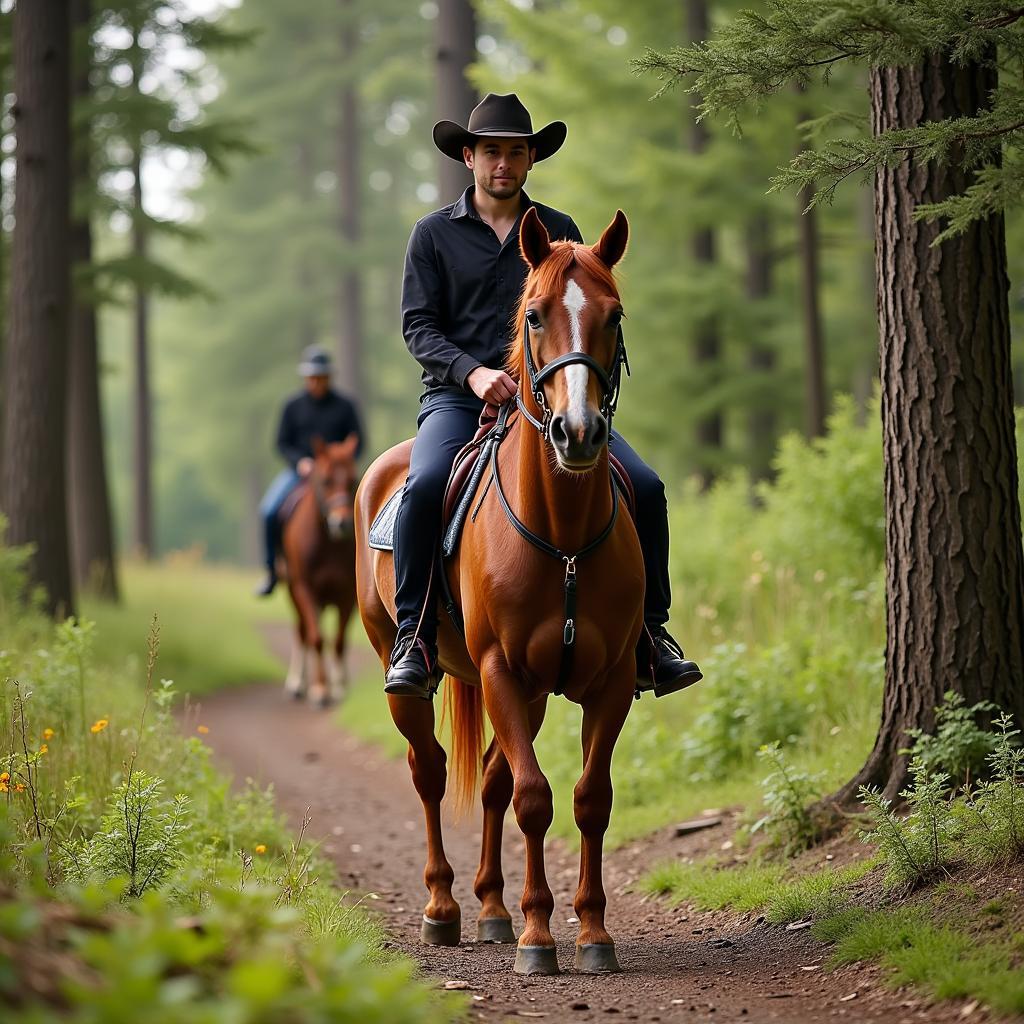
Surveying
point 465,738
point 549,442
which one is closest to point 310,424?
point 465,738

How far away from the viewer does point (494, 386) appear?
5777mm

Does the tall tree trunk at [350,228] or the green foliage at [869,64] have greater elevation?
the tall tree trunk at [350,228]

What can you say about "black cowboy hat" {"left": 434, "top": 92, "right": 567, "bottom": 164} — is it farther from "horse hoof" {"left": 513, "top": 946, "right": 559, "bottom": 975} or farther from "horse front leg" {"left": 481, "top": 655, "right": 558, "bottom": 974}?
"horse hoof" {"left": 513, "top": 946, "right": 559, "bottom": 975}

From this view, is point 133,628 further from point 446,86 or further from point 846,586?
point 846,586

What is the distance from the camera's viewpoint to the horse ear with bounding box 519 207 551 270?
17.0ft

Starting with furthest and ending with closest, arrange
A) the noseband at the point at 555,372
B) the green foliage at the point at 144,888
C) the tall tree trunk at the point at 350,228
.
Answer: the tall tree trunk at the point at 350,228, the noseband at the point at 555,372, the green foliage at the point at 144,888

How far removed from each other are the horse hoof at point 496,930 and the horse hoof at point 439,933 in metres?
0.13

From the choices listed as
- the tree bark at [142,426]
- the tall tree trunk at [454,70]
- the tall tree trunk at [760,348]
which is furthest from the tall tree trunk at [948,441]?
the tree bark at [142,426]

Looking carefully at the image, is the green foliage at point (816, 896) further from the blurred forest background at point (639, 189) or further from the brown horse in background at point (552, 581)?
the blurred forest background at point (639, 189)

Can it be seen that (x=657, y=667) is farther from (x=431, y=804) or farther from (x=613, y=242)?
(x=613, y=242)

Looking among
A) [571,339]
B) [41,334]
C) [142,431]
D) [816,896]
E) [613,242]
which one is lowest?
[816,896]

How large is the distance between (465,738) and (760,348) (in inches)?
528

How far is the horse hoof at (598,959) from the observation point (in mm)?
5379

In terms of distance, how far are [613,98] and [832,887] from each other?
13.1 meters
